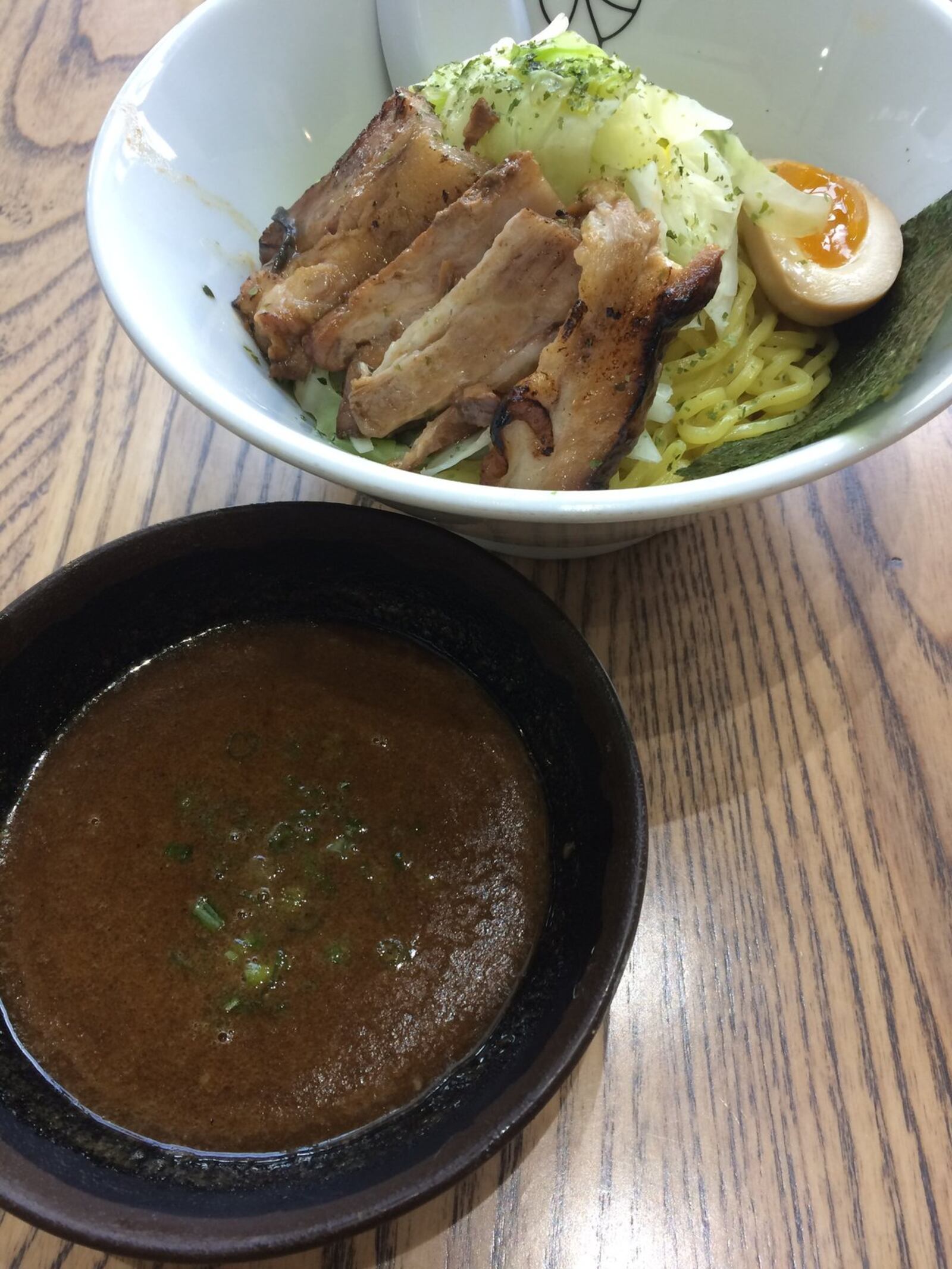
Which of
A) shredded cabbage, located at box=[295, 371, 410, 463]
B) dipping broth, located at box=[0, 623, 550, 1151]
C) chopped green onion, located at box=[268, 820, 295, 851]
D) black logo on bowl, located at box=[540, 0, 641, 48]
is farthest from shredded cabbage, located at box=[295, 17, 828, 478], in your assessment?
chopped green onion, located at box=[268, 820, 295, 851]

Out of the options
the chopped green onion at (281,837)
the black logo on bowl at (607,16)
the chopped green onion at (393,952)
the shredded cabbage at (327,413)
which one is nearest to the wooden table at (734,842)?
the shredded cabbage at (327,413)

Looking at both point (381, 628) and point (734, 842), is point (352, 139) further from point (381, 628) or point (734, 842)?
point (734, 842)

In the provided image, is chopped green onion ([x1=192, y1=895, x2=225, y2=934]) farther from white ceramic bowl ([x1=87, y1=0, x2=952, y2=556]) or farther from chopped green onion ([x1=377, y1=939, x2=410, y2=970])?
white ceramic bowl ([x1=87, y1=0, x2=952, y2=556])

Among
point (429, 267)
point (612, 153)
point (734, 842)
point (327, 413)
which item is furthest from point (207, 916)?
point (612, 153)

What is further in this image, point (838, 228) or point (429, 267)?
point (838, 228)

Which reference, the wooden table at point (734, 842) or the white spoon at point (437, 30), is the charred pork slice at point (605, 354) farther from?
the white spoon at point (437, 30)

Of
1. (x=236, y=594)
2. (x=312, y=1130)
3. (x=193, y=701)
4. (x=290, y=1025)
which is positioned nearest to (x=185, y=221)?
(x=236, y=594)
